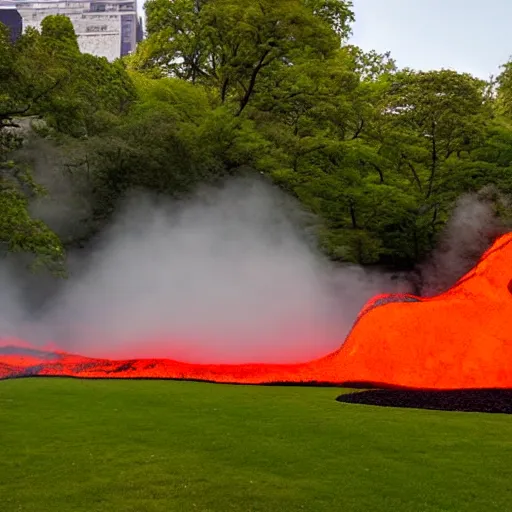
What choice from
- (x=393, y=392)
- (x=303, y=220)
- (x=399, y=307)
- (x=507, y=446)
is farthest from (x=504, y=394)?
(x=303, y=220)

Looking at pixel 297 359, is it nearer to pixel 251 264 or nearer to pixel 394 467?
pixel 251 264

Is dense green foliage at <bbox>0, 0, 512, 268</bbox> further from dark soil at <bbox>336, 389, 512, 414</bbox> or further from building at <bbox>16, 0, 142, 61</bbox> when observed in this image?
building at <bbox>16, 0, 142, 61</bbox>

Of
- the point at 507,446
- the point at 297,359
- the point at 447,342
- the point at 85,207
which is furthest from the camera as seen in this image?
the point at 85,207

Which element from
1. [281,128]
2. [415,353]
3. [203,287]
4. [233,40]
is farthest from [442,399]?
A: [233,40]

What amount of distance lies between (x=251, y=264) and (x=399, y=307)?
278 inches

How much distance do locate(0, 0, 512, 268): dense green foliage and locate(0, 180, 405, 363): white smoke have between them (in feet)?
3.07

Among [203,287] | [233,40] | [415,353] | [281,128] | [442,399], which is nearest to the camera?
[442,399]

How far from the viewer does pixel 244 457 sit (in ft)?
26.5

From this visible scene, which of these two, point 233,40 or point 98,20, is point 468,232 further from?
point 98,20

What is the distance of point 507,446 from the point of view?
8711mm

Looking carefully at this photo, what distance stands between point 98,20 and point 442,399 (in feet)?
383

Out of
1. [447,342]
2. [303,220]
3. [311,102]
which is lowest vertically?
[447,342]

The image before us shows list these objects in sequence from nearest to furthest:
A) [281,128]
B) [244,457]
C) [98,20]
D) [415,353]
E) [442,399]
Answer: [244,457], [442,399], [415,353], [281,128], [98,20]

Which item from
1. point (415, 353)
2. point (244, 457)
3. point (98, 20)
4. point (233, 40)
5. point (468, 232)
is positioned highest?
point (98, 20)
